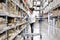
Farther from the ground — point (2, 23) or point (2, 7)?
point (2, 7)

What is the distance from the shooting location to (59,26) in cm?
306

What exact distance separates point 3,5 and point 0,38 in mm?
447

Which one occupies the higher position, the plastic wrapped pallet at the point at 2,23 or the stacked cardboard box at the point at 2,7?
the stacked cardboard box at the point at 2,7

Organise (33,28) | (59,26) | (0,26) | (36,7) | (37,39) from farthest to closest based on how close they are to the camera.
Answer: (36,7) → (33,28) → (37,39) → (59,26) → (0,26)

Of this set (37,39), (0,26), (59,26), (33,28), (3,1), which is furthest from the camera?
(33,28)

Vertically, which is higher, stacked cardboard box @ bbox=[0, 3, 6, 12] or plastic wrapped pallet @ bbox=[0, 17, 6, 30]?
stacked cardboard box @ bbox=[0, 3, 6, 12]

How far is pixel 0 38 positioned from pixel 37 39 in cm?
557

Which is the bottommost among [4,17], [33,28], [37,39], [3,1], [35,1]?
[37,39]

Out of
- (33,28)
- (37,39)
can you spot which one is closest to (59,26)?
(37,39)

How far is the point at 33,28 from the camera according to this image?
26.3 feet

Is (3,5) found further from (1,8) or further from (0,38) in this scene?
(0,38)

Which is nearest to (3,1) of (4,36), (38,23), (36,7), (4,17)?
(4,17)

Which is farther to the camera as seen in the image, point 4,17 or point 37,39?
point 37,39

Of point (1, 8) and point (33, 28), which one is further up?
point (1, 8)
